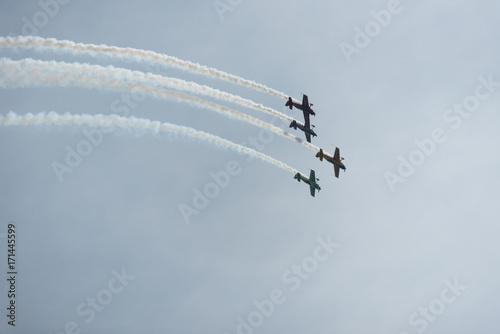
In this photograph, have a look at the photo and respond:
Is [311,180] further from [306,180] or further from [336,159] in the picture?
[336,159]

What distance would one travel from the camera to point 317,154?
73.9 metres

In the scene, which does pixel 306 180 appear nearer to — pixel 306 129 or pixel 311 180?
pixel 311 180

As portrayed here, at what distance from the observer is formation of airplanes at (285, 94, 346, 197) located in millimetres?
72569

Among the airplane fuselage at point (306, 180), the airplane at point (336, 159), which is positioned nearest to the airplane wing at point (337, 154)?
the airplane at point (336, 159)

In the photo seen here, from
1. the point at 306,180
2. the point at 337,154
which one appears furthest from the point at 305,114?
the point at 306,180

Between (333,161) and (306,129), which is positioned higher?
(306,129)

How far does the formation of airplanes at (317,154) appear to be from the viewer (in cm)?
7257

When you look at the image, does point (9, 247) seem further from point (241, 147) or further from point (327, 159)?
point (327, 159)

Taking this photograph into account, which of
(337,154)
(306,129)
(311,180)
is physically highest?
(306,129)

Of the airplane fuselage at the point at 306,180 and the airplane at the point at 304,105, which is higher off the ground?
the airplane at the point at 304,105

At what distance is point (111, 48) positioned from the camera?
53688 millimetres

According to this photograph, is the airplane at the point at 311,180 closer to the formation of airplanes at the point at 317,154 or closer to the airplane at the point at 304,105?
the formation of airplanes at the point at 317,154

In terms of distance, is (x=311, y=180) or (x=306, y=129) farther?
(x=311, y=180)

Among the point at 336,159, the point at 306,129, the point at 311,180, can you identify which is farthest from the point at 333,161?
the point at 306,129
